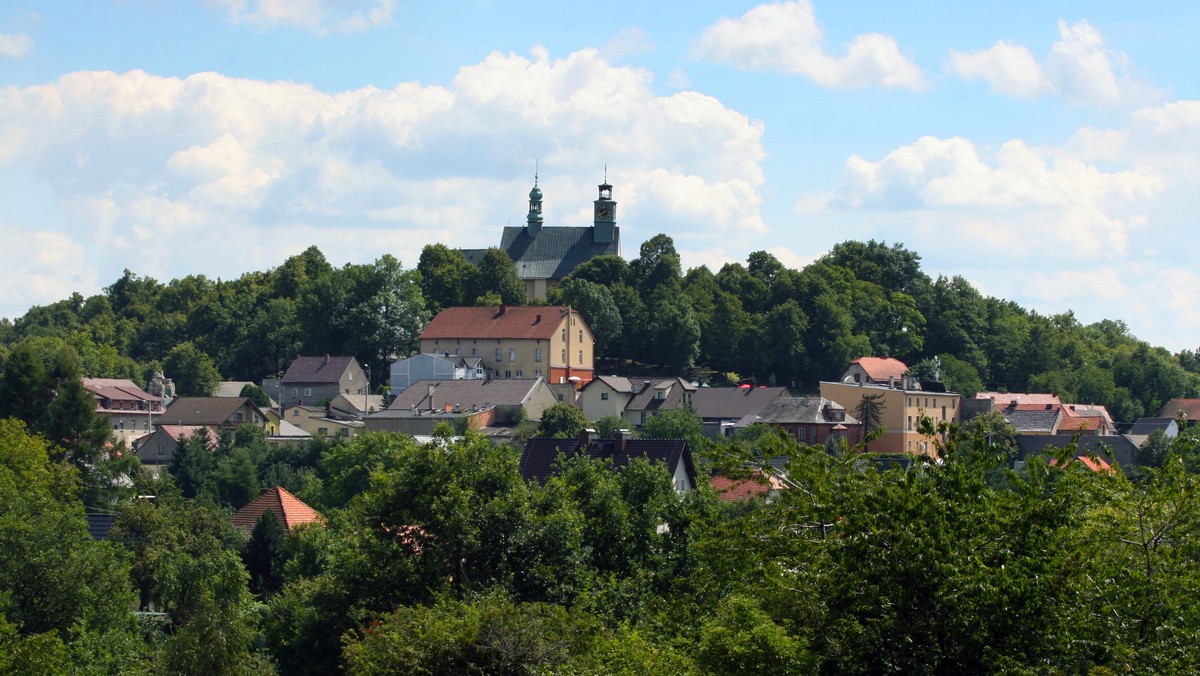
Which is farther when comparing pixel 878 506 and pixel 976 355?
pixel 976 355

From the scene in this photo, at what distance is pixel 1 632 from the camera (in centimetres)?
2827

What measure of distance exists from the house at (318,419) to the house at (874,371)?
3194 centimetres

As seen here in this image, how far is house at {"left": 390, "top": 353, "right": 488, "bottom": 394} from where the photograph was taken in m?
104

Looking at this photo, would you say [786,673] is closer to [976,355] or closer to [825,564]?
[825,564]

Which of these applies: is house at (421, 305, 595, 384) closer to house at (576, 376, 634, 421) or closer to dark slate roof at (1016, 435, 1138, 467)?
house at (576, 376, 634, 421)

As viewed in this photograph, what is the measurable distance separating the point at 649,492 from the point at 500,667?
10.2m

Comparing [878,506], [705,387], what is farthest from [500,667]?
[705,387]

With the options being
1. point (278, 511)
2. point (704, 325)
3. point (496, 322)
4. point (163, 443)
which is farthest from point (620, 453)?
point (704, 325)

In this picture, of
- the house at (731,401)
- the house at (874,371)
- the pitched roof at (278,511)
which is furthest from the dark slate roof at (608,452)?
the house at (874,371)

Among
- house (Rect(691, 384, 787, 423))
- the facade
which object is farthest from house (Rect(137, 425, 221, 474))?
the facade

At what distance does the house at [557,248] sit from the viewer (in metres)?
135

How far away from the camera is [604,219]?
13762 centimetres

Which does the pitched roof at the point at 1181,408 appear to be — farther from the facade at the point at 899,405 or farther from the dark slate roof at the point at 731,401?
the dark slate roof at the point at 731,401

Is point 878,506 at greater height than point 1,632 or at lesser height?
greater
